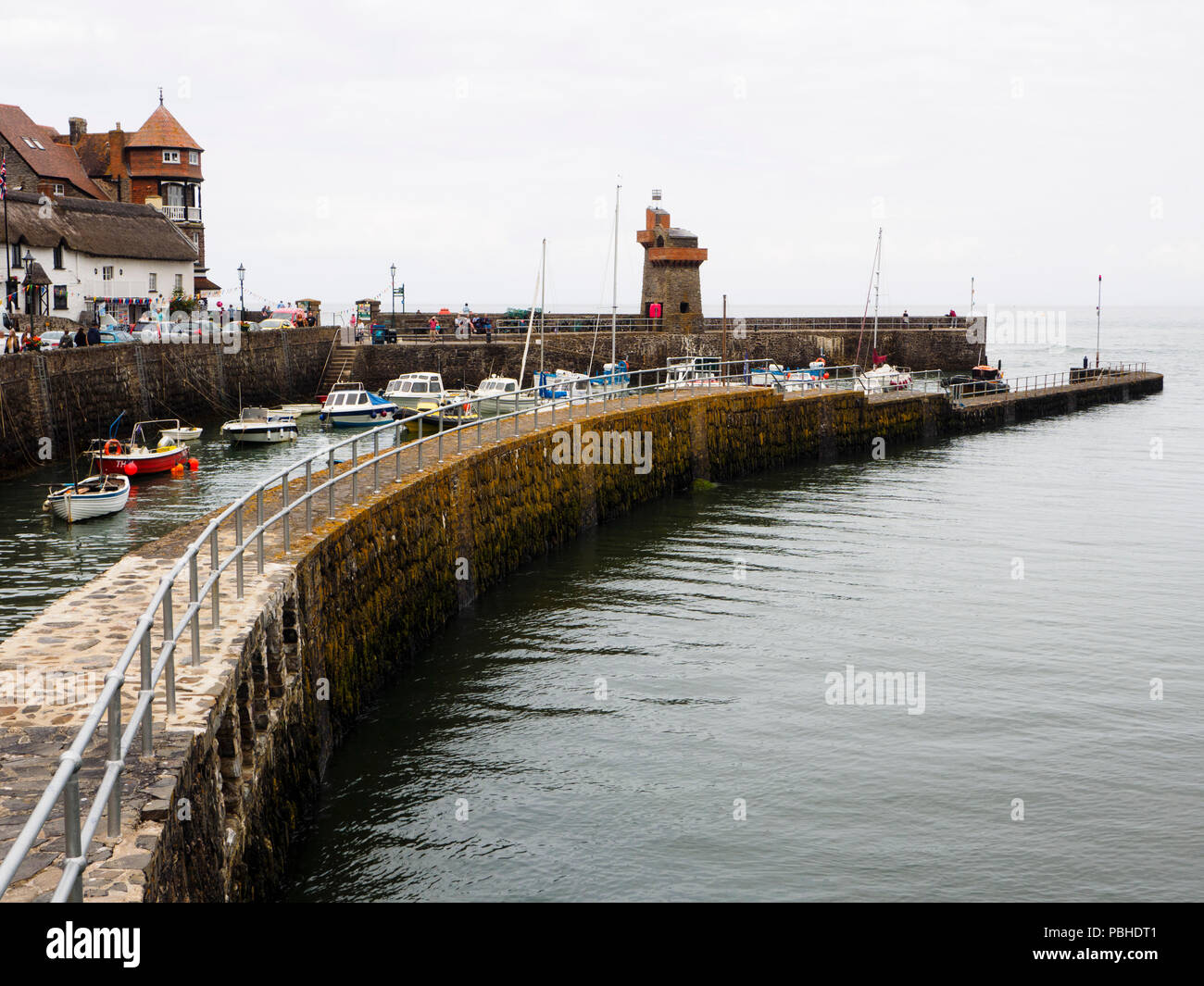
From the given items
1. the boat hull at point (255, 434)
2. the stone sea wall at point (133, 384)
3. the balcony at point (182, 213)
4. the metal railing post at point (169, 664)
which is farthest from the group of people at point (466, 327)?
the metal railing post at point (169, 664)

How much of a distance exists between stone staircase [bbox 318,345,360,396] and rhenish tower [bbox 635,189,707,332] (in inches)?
788

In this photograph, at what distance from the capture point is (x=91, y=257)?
6481 centimetres

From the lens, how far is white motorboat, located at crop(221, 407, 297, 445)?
153 feet

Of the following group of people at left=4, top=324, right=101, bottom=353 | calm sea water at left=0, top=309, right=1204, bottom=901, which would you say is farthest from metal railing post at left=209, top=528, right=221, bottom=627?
group of people at left=4, top=324, right=101, bottom=353

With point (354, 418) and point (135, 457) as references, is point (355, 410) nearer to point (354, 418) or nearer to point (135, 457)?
point (354, 418)

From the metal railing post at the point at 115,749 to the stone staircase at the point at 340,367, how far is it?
190 ft

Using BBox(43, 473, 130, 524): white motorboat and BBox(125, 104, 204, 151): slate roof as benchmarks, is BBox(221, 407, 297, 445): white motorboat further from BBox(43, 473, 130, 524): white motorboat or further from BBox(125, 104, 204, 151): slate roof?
BBox(125, 104, 204, 151): slate roof
